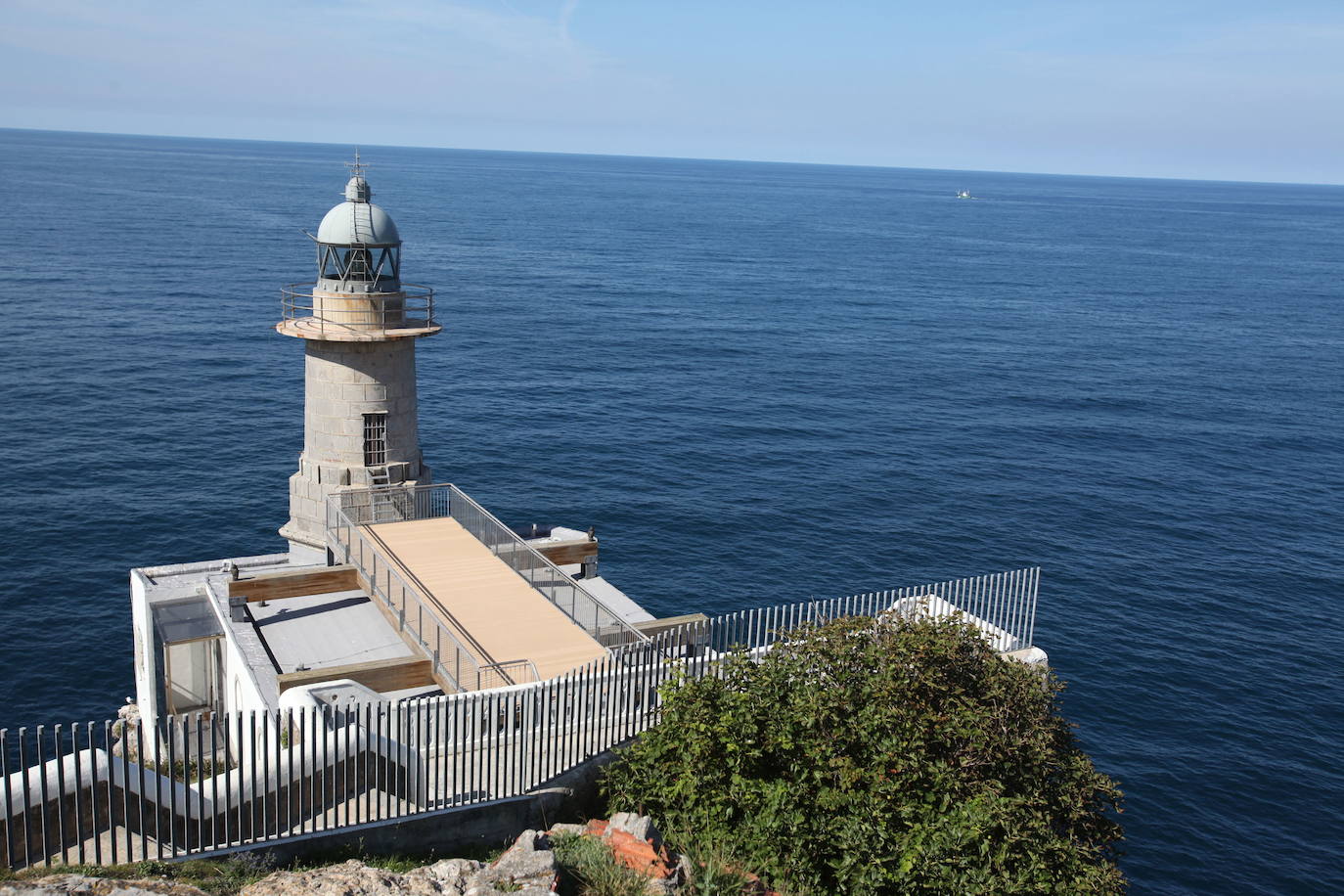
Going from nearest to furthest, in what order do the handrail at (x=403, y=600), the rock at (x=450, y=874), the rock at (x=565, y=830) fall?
1. the rock at (x=450, y=874)
2. the rock at (x=565, y=830)
3. the handrail at (x=403, y=600)

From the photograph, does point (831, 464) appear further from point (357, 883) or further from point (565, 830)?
point (357, 883)

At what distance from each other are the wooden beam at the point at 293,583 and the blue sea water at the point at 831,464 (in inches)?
542

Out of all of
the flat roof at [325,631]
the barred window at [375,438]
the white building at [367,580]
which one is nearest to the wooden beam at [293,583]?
the white building at [367,580]

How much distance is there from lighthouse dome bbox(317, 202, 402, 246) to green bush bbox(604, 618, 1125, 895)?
17.4 meters

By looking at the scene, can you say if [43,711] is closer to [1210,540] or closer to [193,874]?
[193,874]

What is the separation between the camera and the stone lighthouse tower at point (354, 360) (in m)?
29.2

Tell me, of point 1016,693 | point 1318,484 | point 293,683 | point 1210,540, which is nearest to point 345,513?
point 293,683

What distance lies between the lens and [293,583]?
26.0 meters

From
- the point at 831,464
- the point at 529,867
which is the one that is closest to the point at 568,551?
the point at 529,867

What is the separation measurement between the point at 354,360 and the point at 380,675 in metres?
11.4

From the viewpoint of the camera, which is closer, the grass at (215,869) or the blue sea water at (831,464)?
the grass at (215,869)

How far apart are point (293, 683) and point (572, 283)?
9834 centimetres

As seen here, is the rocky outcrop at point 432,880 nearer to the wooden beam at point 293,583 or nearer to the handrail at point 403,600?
the handrail at point 403,600

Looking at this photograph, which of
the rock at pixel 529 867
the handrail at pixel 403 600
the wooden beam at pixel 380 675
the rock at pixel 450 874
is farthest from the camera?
the handrail at pixel 403 600
